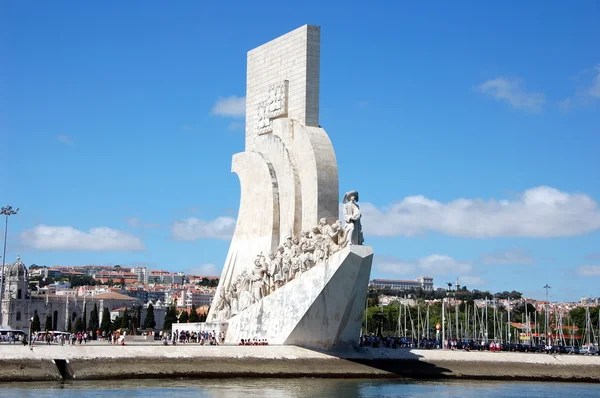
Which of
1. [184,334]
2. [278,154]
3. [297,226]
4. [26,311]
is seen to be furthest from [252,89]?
[26,311]

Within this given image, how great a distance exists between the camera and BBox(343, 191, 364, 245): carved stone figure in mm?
28781

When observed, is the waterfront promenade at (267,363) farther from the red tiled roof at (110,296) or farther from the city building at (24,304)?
the red tiled roof at (110,296)

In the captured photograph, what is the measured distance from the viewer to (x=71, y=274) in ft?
608

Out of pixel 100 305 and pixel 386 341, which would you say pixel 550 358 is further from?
pixel 100 305

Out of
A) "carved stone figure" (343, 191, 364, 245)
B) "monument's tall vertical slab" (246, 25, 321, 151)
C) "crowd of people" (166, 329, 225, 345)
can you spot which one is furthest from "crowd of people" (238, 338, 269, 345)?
"monument's tall vertical slab" (246, 25, 321, 151)

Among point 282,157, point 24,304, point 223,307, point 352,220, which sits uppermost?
point 282,157

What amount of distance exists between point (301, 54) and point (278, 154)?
3664 millimetres

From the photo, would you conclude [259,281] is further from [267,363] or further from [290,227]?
[267,363]

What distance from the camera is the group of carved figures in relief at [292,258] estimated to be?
29.2 meters

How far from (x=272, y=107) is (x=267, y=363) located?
37.0ft

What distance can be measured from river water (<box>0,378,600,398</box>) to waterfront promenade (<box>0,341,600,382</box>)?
72cm

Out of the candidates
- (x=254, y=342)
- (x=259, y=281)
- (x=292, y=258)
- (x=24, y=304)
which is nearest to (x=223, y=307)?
(x=259, y=281)

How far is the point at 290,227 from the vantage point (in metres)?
34.0

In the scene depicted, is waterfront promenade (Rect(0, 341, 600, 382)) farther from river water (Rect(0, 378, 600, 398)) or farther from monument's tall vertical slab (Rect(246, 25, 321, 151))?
monument's tall vertical slab (Rect(246, 25, 321, 151))
